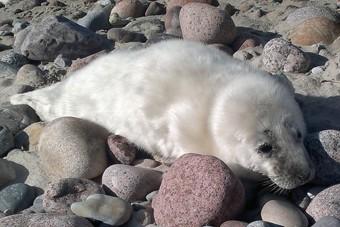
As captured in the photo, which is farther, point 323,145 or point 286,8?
point 286,8

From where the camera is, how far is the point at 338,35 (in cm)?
494

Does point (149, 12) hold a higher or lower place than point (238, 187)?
lower

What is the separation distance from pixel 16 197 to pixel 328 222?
1.49 m

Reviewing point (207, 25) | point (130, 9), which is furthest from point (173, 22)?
point (130, 9)

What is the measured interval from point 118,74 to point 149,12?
222cm

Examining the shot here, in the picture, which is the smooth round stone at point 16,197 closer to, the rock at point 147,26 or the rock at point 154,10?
the rock at point 147,26

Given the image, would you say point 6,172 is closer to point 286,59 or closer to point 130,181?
point 130,181

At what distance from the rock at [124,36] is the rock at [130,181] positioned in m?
2.21

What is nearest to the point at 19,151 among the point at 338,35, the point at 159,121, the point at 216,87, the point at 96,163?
the point at 96,163

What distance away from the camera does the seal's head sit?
3.16m

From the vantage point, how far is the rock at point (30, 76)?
4875 mm

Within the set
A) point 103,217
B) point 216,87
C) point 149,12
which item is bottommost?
point 149,12

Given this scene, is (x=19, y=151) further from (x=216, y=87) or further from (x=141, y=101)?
(x=216, y=87)

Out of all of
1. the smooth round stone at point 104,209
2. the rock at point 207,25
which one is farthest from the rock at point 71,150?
the rock at point 207,25
